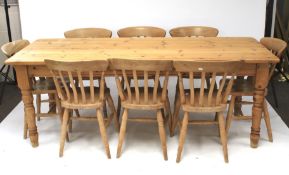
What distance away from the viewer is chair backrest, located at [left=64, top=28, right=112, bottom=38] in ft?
12.9

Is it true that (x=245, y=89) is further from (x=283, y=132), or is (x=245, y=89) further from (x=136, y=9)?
(x=136, y=9)

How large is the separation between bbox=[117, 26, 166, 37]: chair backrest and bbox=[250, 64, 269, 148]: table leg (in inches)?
53.9

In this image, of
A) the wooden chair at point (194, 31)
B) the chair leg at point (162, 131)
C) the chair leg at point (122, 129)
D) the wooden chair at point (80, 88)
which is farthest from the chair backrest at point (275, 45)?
the wooden chair at point (80, 88)

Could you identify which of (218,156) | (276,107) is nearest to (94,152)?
(218,156)

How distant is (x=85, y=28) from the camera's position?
156 inches

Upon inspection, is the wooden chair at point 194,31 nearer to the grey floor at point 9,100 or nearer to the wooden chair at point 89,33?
the wooden chair at point 89,33

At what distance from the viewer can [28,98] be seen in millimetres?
2947

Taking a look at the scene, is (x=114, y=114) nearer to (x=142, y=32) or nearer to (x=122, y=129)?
(x=122, y=129)

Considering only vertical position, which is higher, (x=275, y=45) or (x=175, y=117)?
(x=275, y=45)

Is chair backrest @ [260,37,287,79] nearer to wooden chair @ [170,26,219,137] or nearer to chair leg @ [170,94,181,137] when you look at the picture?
wooden chair @ [170,26,219,137]

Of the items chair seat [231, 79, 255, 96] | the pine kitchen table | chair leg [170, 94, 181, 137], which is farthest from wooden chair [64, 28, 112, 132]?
chair seat [231, 79, 255, 96]

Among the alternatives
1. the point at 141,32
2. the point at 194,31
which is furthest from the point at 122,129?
the point at 194,31

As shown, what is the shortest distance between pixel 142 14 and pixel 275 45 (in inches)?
62.7

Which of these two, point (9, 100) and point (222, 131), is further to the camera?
point (9, 100)
